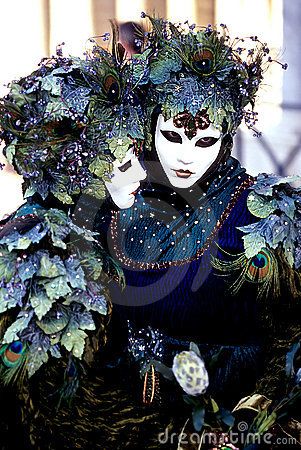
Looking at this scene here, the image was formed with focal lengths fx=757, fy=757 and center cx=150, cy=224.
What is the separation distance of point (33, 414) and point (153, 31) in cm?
59

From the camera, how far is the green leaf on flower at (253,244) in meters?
1.12

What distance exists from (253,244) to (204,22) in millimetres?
1879

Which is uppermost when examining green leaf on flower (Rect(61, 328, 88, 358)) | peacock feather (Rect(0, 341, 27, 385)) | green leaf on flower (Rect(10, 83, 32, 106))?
green leaf on flower (Rect(10, 83, 32, 106))

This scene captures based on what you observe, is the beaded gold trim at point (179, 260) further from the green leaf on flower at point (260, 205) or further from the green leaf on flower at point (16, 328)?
the green leaf on flower at point (16, 328)

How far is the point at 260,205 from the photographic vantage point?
1.14 meters

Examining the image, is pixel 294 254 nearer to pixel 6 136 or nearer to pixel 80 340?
pixel 80 340

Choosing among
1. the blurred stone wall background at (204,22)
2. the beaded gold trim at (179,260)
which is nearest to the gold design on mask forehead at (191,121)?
the beaded gold trim at (179,260)

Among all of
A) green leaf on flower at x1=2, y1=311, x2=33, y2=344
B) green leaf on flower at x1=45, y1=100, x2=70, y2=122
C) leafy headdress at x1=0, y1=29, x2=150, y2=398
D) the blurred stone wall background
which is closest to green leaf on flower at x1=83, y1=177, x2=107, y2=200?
leafy headdress at x1=0, y1=29, x2=150, y2=398

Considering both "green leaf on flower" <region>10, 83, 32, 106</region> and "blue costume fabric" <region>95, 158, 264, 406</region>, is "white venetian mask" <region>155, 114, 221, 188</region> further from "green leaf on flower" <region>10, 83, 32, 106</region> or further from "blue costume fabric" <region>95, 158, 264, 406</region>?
"green leaf on flower" <region>10, 83, 32, 106</region>

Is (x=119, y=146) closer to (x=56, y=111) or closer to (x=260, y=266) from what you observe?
(x=56, y=111)

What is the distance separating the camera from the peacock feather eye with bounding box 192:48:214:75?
1.10 meters

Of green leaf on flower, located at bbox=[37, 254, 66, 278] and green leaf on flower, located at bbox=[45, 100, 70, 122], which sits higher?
green leaf on flower, located at bbox=[45, 100, 70, 122]

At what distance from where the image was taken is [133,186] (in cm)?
117

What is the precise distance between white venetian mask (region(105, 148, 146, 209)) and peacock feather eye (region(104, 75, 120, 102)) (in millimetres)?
84
